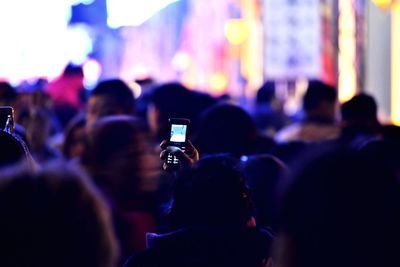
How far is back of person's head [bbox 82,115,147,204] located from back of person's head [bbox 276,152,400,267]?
7.54ft

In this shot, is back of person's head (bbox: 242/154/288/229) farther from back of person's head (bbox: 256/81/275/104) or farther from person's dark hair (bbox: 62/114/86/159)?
back of person's head (bbox: 256/81/275/104)

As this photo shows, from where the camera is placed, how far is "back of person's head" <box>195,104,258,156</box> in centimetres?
643

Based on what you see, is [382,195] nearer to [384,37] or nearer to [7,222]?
[7,222]

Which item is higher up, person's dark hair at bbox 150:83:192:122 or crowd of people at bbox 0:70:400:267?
crowd of people at bbox 0:70:400:267

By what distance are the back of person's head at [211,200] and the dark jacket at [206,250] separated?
0.04 metres

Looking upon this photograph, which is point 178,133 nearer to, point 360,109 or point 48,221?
point 48,221

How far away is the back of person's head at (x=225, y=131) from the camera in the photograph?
643 centimetres

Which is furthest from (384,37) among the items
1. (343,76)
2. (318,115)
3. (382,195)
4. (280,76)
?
Answer: (382,195)

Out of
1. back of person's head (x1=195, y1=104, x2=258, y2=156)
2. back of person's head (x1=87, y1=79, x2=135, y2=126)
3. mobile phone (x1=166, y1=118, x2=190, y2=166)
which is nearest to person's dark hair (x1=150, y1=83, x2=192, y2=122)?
back of person's head (x1=87, y1=79, x2=135, y2=126)

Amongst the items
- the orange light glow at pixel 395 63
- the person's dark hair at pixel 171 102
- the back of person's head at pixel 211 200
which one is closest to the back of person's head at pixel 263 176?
the back of person's head at pixel 211 200

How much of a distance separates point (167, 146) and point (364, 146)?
1.72 metres

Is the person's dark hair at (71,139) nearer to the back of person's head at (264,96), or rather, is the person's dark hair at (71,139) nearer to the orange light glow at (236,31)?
the back of person's head at (264,96)

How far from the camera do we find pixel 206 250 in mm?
3668

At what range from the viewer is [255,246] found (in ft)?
12.2
